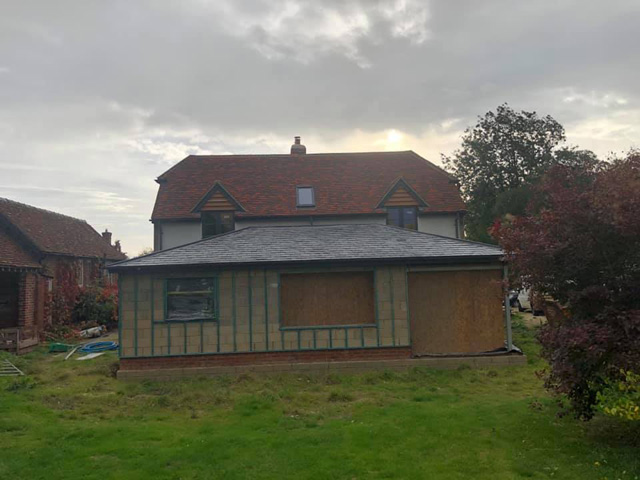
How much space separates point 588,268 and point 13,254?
20.2 metres

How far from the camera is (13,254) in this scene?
1914 cm

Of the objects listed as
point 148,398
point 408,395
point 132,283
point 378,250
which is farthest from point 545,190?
point 132,283

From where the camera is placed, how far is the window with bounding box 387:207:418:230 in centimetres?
2195

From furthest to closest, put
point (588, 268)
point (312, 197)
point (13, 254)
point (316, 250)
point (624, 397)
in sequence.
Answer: point (312, 197)
point (13, 254)
point (316, 250)
point (588, 268)
point (624, 397)

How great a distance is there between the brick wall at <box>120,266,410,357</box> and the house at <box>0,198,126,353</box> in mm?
5976

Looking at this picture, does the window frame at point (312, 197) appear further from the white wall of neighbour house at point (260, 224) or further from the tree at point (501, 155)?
the tree at point (501, 155)

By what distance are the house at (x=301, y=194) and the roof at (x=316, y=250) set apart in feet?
21.4

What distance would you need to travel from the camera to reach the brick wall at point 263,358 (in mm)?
12164

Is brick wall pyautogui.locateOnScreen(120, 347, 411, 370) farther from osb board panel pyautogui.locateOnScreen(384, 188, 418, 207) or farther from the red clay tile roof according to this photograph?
osb board panel pyautogui.locateOnScreen(384, 188, 418, 207)

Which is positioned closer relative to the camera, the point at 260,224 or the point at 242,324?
the point at 242,324

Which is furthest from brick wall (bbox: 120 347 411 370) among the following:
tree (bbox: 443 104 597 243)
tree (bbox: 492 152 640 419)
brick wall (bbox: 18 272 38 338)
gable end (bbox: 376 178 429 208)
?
tree (bbox: 443 104 597 243)

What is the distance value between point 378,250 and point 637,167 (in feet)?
23.8

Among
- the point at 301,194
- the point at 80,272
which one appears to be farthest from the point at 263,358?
the point at 80,272

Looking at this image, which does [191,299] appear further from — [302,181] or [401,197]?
[302,181]
